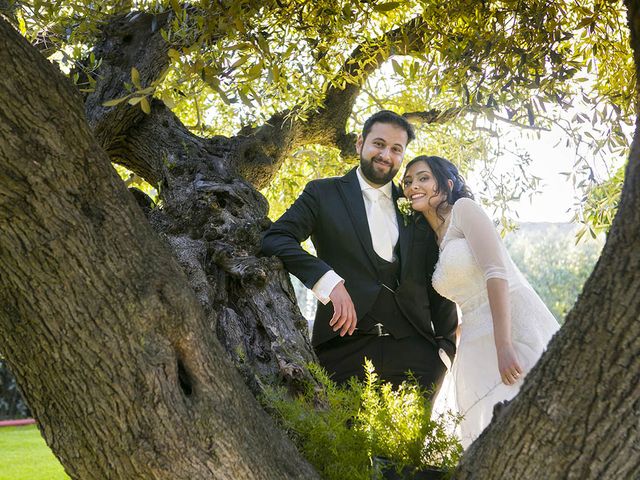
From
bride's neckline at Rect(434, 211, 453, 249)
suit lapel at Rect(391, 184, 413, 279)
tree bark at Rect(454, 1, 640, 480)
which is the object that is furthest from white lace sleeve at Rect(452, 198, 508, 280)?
tree bark at Rect(454, 1, 640, 480)

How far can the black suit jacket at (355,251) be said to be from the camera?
180 inches

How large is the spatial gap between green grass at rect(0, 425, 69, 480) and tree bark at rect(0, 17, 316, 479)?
25.1 feet

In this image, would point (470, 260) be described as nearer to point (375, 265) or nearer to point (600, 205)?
point (375, 265)

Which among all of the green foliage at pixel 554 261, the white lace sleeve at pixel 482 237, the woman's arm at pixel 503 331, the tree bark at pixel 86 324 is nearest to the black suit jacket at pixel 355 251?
the white lace sleeve at pixel 482 237

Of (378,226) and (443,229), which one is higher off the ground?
(443,229)

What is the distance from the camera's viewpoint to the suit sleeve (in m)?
4.23

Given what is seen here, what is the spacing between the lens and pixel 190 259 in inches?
176

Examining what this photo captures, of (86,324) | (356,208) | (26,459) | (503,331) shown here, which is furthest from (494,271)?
(26,459)

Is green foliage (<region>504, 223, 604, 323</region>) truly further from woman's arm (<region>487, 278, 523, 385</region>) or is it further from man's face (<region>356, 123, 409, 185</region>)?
woman's arm (<region>487, 278, 523, 385</region>)

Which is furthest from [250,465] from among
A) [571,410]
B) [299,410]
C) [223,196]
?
[223,196]

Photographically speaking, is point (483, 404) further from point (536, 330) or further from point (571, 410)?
point (571, 410)

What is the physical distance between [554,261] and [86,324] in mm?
39057

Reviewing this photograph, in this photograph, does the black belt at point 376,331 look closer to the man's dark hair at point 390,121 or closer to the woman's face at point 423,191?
the woman's face at point 423,191

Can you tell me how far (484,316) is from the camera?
4.49 metres
